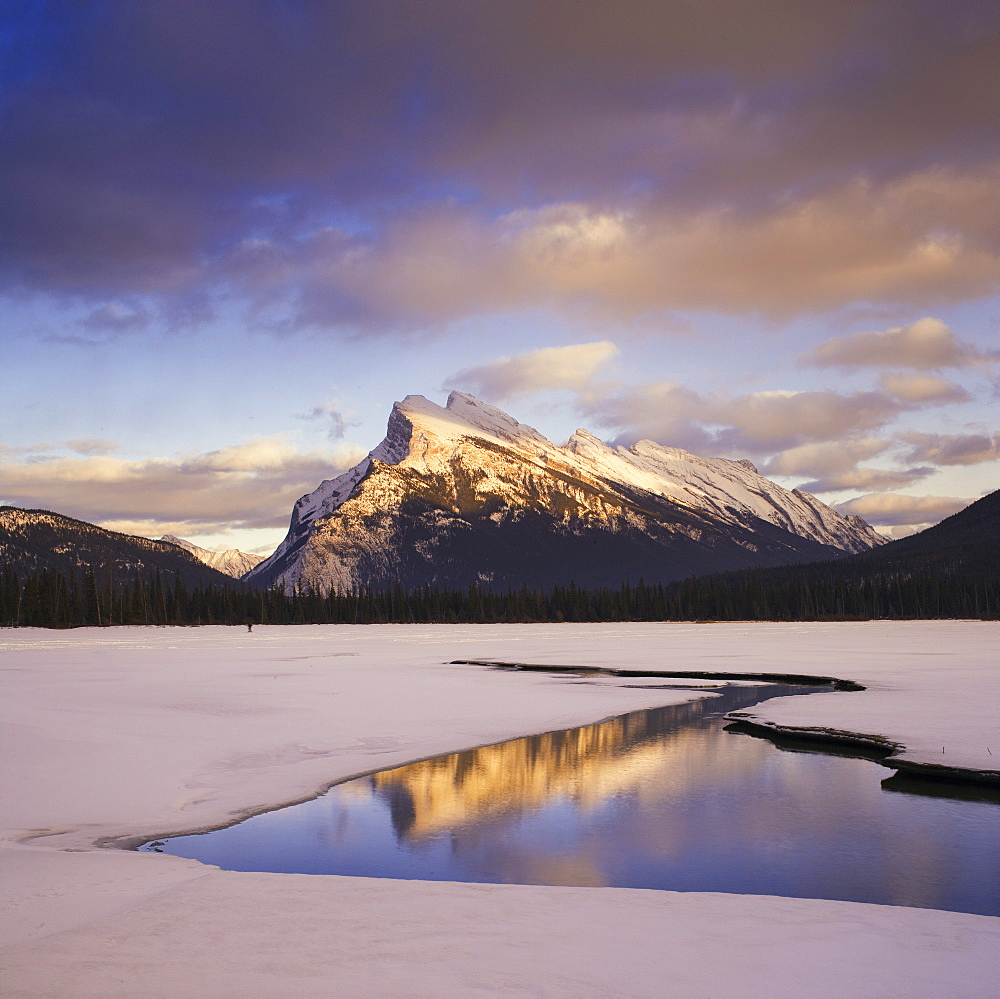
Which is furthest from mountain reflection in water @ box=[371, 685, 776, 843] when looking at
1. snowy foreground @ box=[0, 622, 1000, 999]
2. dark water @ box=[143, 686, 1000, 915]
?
snowy foreground @ box=[0, 622, 1000, 999]

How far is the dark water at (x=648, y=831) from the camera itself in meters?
14.8

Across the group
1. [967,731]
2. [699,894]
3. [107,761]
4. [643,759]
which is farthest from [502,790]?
[967,731]

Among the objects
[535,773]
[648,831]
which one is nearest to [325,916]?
[648,831]

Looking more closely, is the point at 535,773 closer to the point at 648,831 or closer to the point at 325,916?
the point at 648,831

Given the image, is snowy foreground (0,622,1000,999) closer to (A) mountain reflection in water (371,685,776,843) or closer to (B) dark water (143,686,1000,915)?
(B) dark water (143,686,1000,915)

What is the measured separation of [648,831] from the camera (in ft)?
58.1

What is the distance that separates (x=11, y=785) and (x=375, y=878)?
1051cm

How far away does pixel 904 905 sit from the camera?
13195mm

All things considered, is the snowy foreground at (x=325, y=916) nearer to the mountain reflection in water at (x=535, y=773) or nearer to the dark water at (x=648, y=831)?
the dark water at (x=648, y=831)

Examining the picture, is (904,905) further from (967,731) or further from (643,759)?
(967,731)

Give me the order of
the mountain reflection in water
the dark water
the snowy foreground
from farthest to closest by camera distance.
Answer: the mountain reflection in water → the dark water → the snowy foreground

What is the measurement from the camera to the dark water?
14750 millimetres

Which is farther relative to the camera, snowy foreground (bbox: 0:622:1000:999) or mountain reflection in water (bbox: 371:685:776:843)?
mountain reflection in water (bbox: 371:685:776:843)

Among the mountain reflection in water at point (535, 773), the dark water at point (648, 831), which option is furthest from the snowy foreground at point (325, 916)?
the mountain reflection in water at point (535, 773)
